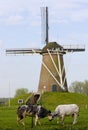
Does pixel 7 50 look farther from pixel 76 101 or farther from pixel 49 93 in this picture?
pixel 76 101

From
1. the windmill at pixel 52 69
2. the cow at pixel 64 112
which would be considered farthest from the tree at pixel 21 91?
the cow at pixel 64 112

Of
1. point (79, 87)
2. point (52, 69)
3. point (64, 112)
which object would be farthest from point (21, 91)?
point (64, 112)

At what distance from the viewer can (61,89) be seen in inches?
3051

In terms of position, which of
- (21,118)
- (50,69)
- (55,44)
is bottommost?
(21,118)

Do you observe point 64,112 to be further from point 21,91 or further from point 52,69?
point 21,91

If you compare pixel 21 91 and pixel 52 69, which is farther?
pixel 21 91

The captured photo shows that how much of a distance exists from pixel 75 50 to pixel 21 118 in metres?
56.3

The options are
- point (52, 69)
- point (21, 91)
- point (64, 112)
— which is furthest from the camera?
point (21, 91)

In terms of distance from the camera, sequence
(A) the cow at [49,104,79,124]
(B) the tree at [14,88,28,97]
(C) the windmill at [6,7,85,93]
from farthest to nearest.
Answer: (B) the tree at [14,88,28,97] < (C) the windmill at [6,7,85,93] < (A) the cow at [49,104,79,124]

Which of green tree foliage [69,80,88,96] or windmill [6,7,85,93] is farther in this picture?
green tree foliage [69,80,88,96]

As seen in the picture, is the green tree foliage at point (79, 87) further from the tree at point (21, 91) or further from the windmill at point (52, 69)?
the windmill at point (52, 69)

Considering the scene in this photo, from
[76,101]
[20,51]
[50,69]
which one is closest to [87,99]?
[76,101]

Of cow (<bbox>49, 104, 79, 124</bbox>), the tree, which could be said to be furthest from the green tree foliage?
cow (<bbox>49, 104, 79, 124</bbox>)

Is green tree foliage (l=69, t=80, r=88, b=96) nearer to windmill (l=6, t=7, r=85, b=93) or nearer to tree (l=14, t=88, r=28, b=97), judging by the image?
tree (l=14, t=88, r=28, b=97)
